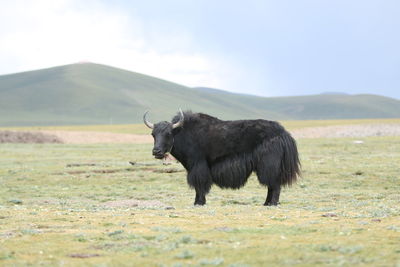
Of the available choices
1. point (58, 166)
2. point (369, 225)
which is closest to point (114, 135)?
point (58, 166)

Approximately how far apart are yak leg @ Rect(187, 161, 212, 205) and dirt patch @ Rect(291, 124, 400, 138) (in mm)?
43348

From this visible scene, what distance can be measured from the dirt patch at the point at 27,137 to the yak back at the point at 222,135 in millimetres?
39484

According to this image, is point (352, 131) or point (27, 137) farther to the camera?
point (352, 131)

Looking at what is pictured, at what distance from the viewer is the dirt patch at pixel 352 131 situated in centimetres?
5778

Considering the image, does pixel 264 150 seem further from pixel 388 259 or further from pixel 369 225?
pixel 388 259

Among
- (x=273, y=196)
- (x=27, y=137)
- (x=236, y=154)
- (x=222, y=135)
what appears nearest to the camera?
(x=273, y=196)

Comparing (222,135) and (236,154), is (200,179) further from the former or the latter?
(222,135)

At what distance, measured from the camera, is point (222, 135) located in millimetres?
15922

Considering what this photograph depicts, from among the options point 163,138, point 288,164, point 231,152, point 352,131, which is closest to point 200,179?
point 231,152

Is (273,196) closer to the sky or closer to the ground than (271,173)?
closer to the ground

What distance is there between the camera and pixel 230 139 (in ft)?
52.0

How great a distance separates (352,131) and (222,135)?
45.2m

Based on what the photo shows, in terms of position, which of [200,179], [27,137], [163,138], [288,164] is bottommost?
[200,179]

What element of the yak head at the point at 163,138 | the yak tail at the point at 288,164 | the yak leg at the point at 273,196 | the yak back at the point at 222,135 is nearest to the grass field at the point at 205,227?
the yak leg at the point at 273,196
